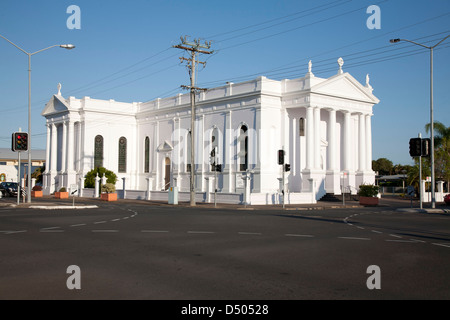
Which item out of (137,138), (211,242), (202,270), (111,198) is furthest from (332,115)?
(202,270)

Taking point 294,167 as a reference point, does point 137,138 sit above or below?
above

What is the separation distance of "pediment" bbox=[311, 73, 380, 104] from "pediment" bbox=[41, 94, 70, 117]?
99.2 ft

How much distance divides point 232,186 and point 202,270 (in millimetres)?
37856

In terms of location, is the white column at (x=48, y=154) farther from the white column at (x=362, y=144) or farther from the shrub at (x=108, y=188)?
the white column at (x=362, y=144)

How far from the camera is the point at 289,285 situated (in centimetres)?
758

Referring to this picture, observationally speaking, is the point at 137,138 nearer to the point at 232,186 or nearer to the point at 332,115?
the point at 232,186

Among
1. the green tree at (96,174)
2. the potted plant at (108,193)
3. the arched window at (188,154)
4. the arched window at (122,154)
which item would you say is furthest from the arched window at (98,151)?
the potted plant at (108,193)

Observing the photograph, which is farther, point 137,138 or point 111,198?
point 137,138

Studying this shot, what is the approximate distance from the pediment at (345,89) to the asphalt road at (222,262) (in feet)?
93.1

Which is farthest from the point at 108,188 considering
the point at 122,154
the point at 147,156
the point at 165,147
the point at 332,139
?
the point at 332,139

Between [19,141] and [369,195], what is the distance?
25.7 m

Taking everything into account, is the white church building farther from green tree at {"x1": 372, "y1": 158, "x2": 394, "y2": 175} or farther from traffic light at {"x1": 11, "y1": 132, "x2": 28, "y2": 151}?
green tree at {"x1": 372, "y1": 158, "x2": 394, "y2": 175}

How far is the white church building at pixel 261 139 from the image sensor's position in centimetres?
4272

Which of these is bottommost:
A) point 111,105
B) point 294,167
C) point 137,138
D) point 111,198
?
point 111,198
